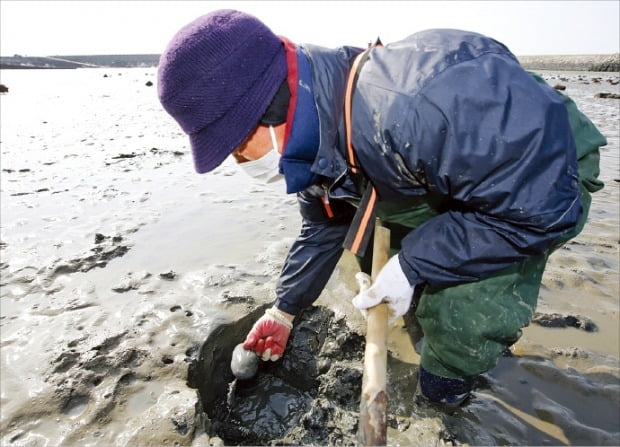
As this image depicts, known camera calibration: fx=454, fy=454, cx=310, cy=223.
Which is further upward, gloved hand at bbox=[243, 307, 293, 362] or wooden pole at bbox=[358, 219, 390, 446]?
wooden pole at bbox=[358, 219, 390, 446]

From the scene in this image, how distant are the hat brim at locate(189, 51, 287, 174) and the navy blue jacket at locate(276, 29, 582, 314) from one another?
0.13m

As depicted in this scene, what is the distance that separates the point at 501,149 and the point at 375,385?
825 millimetres

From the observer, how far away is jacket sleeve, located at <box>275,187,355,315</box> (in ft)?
7.52

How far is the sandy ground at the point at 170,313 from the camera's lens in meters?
1.99

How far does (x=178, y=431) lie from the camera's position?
1.90m

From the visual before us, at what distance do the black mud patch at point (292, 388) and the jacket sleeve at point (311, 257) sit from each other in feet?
0.89

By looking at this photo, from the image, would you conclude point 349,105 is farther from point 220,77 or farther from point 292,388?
point 292,388

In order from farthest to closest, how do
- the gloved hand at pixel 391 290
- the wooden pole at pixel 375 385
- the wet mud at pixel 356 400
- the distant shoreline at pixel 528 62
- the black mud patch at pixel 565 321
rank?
the distant shoreline at pixel 528 62 → the black mud patch at pixel 565 321 → the wet mud at pixel 356 400 → the gloved hand at pixel 391 290 → the wooden pole at pixel 375 385

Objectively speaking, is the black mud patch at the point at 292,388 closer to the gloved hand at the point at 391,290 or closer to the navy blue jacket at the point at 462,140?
the gloved hand at the point at 391,290

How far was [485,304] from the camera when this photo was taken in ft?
5.75

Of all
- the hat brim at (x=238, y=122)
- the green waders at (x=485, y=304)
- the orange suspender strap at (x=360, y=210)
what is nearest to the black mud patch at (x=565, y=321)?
the green waders at (x=485, y=304)

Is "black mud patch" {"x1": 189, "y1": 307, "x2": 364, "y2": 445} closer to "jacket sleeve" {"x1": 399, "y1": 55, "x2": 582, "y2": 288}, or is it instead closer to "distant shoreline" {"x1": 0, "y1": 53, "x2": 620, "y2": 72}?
"jacket sleeve" {"x1": 399, "y1": 55, "x2": 582, "y2": 288}

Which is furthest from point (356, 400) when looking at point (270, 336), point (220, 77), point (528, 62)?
point (528, 62)

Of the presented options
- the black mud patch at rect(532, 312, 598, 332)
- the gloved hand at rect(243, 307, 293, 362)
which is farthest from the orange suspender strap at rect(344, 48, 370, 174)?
the black mud patch at rect(532, 312, 598, 332)
